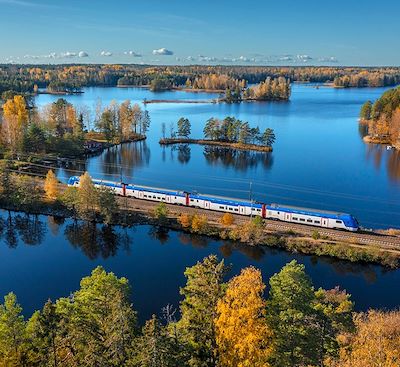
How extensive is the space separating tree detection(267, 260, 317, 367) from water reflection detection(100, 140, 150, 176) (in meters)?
38.5

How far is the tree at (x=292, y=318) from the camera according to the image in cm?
1288

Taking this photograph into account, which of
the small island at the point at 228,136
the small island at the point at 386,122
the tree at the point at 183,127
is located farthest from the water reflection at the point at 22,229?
the small island at the point at 386,122

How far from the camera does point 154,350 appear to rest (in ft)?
35.8

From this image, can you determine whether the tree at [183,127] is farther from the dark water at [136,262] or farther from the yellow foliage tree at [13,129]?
the dark water at [136,262]

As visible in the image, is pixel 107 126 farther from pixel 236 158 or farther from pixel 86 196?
pixel 86 196

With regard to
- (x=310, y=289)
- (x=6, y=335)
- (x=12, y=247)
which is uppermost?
(x=310, y=289)

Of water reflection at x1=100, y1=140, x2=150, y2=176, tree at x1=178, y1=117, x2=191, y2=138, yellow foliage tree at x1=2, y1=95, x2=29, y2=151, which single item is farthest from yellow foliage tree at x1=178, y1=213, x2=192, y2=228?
tree at x1=178, y1=117, x2=191, y2=138

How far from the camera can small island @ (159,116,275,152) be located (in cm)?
6456

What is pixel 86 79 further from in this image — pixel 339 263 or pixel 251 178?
pixel 339 263

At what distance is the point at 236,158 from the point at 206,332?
1883 inches

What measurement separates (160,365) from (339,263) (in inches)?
813

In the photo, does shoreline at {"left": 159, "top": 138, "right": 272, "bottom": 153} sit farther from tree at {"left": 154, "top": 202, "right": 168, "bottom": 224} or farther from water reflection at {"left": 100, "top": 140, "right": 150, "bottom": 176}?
tree at {"left": 154, "top": 202, "right": 168, "bottom": 224}

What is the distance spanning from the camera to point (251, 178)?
48.4m

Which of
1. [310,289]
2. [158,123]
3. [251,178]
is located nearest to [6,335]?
[310,289]
